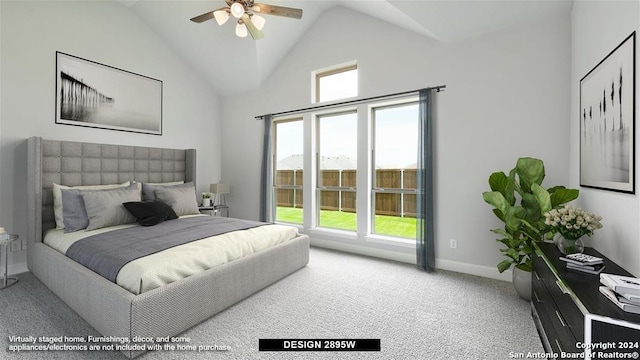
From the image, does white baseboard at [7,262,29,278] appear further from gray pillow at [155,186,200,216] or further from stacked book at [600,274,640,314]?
stacked book at [600,274,640,314]

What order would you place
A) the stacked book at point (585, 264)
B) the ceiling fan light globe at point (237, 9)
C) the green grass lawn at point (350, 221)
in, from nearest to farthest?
the stacked book at point (585, 264)
the ceiling fan light globe at point (237, 9)
the green grass lawn at point (350, 221)

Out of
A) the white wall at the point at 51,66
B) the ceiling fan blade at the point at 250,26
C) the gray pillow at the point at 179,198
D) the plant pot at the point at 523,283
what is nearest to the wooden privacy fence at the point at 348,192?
the plant pot at the point at 523,283

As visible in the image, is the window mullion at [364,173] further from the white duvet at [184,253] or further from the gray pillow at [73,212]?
the gray pillow at [73,212]

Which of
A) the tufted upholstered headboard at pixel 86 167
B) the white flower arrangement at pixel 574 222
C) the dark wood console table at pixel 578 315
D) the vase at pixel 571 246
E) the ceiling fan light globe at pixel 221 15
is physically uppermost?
the ceiling fan light globe at pixel 221 15

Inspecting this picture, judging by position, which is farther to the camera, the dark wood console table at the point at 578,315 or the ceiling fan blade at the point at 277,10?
the ceiling fan blade at the point at 277,10

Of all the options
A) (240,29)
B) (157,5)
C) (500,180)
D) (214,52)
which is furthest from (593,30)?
(157,5)

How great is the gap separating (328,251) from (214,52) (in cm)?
377

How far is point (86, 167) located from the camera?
352 cm

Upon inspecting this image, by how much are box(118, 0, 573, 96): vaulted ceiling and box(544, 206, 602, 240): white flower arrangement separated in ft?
7.10

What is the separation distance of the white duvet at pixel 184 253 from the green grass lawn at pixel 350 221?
1.28 meters

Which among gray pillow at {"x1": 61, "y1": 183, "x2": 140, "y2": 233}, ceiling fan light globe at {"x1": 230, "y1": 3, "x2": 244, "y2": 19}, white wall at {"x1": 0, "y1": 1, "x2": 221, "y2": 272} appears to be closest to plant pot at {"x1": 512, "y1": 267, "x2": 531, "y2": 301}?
ceiling fan light globe at {"x1": 230, "y1": 3, "x2": 244, "y2": 19}

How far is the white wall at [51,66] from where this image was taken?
3047 millimetres

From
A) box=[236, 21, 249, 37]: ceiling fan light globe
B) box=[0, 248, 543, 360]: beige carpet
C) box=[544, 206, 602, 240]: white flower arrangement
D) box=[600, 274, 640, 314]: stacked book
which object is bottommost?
box=[0, 248, 543, 360]: beige carpet

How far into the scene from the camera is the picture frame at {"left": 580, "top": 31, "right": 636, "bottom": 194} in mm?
1641
